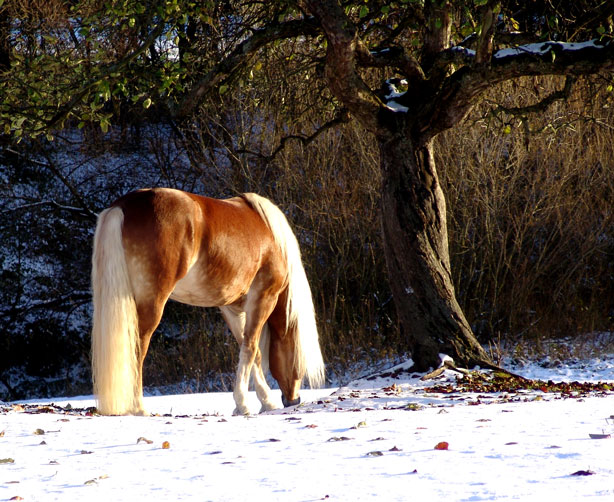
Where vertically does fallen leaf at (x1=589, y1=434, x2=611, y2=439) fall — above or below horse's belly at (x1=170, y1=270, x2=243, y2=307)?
below

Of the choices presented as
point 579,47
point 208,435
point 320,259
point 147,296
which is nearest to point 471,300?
point 320,259

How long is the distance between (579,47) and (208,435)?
527cm

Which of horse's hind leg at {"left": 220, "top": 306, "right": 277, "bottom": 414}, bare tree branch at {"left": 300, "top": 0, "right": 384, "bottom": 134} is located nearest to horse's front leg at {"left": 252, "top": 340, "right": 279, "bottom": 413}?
horse's hind leg at {"left": 220, "top": 306, "right": 277, "bottom": 414}

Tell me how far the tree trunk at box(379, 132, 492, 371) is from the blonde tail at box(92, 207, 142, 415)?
3.10 metres

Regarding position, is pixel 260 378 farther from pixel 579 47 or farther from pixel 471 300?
pixel 471 300

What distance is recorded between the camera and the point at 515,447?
3359 millimetres

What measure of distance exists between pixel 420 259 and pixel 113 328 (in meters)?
3.39

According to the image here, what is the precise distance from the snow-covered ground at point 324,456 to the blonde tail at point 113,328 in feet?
2.12

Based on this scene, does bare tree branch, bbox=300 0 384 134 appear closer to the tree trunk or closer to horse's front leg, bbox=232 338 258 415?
the tree trunk

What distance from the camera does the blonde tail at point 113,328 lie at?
5590 mm

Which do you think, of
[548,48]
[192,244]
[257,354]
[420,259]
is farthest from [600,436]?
[548,48]

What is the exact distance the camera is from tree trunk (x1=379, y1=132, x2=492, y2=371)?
7680 millimetres

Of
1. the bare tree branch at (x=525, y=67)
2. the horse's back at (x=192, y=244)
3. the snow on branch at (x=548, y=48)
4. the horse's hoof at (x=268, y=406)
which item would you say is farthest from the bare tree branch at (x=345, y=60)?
the horse's hoof at (x=268, y=406)

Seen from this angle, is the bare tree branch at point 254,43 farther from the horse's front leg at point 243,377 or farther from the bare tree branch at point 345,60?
the horse's front leg at point 243,377
